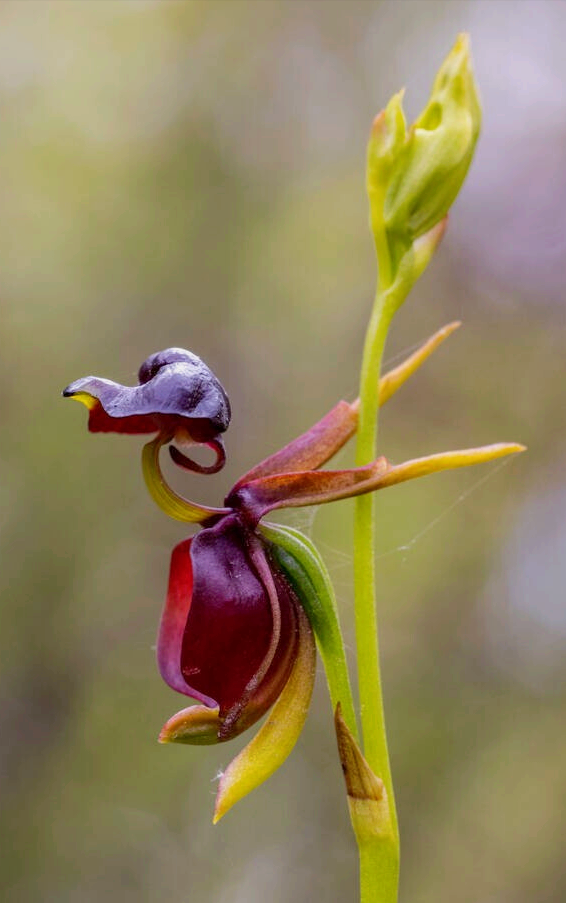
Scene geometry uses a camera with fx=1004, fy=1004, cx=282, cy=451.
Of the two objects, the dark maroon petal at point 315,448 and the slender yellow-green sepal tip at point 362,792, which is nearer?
the slender yellow-green sepal tip at point 362,792

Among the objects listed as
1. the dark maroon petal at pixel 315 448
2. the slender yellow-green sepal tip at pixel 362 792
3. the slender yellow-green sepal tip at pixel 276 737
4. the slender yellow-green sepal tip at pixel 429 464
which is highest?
the dark maroon petal at pixel 315 448

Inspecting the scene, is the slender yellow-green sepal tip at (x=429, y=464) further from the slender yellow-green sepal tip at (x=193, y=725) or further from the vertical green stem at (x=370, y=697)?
the slender yellow-green sepal tip at (x=193, y=725)

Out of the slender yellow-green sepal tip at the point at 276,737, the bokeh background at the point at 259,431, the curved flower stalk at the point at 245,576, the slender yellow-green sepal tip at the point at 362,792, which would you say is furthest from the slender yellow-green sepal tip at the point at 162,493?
the bokeh background at the point at 259,431

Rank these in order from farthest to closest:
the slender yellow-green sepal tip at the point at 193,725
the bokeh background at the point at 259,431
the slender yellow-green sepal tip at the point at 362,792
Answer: the bokeh background at the point at 259,431 → the slender yellow-green sepal tip at the point at 193,725 → the slender yellow-green sepal tip at the point at 362,792

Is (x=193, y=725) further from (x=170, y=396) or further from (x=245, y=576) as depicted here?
(x=170, y=396)

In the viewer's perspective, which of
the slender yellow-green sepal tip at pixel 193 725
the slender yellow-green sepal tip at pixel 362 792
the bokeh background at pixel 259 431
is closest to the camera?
the slender yellow-green sepal tip at pixel 362 792

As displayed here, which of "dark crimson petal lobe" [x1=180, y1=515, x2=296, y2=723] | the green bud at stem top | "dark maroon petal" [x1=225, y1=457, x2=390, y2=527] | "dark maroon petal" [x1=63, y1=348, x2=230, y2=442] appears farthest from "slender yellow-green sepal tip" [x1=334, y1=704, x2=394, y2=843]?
the green bud at stem top

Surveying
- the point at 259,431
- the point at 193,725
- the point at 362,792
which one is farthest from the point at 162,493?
the point at 259,431

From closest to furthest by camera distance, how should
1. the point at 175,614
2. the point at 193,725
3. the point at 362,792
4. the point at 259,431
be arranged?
the point at 362,792
the point at 193,725
the point at 175,614
the point at 259,431
